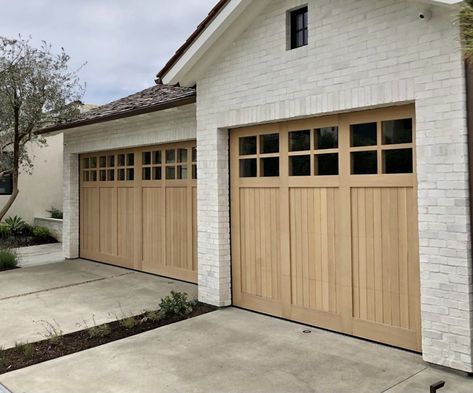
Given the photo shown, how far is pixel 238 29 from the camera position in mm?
6688

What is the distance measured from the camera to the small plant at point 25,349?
522 cm

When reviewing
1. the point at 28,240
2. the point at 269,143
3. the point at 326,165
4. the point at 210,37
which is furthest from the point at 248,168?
the point at 28,240

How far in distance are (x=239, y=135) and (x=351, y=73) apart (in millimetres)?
2139

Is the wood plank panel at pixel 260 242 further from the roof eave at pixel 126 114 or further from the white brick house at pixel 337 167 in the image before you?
the roof eave at pixel 126 114

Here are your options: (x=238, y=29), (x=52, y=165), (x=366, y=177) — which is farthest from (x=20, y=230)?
(x=366, y=177)

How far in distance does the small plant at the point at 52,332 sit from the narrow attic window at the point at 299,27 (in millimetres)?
4786

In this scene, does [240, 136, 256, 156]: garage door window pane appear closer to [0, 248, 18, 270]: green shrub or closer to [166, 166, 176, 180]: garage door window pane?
[166, 166, 176, 180]: garage door window pane

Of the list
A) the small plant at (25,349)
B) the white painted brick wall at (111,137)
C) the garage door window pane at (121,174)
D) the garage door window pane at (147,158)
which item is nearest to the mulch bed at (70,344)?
the small plant at (25,349)

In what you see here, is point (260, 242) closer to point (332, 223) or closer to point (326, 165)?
point (332, 223)

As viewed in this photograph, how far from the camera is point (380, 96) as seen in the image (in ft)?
16.8

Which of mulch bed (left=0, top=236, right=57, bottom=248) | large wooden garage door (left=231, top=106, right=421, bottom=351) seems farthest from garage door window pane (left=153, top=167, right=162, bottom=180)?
mulch bed (left=0, top=236, right=57, bottom=248)

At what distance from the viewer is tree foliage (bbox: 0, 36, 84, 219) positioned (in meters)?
10.5

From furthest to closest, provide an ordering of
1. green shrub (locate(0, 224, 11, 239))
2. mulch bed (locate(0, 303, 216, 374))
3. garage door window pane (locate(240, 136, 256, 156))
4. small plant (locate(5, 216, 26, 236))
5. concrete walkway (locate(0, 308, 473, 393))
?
small plant (locate(5, 216, 26, 236))
green shrub (locate(0, 224, 11, 239))
garage door window pane (locate(240, 136, 256, 156))
mulch bed (locate(0, 303, 216, 374))
concrete walkway (locate(0, 308, 473, 393))

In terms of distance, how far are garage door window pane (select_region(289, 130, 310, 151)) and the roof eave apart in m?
2.01
